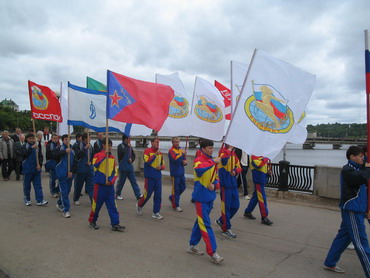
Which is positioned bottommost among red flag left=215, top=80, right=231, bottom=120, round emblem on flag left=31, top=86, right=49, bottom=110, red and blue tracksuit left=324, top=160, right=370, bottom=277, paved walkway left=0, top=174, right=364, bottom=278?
paved walkway left=0, top=174, right=364, bottom=278

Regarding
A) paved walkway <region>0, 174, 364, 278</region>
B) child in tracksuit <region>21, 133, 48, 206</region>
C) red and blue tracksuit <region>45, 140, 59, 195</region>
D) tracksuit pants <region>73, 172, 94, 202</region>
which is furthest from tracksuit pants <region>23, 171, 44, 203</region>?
tracksuit pants <region>73, 172, 94, 202</region>

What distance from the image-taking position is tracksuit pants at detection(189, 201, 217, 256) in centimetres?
395

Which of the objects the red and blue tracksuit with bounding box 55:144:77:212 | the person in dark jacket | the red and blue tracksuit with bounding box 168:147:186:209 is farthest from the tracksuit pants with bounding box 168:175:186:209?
the red and blue tracksuit with bounding box 55:144:77:212

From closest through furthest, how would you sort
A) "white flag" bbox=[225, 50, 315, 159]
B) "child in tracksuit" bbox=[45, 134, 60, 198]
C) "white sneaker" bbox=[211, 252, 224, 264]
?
"white sneaker" bbox=[211, 252, 224, 264], "white flag" bbox=[225, 50, 315, 159], "child in tracksuit" bbox=[45, 134, 60, 198]

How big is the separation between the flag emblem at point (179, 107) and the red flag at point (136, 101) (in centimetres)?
164

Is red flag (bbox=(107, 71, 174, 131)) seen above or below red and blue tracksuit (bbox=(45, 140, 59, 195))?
above

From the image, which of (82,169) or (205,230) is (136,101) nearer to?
(205,230)

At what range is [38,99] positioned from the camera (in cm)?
723

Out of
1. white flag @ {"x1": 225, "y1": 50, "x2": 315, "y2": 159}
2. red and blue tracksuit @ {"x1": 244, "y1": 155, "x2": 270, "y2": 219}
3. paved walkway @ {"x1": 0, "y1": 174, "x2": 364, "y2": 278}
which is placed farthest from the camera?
red and blue tracksuit @ {"x1": 244, "y1": 155, "x2": 270, "y2": 219}

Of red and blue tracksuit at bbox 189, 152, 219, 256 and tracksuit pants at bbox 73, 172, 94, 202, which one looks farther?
tracksuit pants at bbox 73, 172, 94, 202

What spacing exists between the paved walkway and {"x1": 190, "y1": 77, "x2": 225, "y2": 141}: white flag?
74.6 inches

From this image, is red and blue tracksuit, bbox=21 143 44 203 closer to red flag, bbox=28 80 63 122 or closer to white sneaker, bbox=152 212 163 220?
red flag, bbox=28 80 63 122

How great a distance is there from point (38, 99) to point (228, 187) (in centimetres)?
526

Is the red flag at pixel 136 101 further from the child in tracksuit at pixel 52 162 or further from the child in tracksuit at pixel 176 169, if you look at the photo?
the child in tracksuit at pixel 52 162
